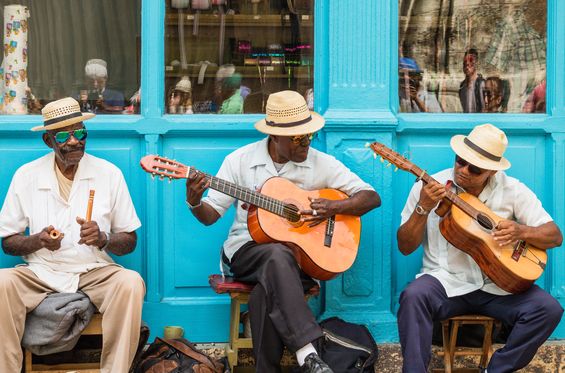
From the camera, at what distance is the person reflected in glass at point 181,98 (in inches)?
219

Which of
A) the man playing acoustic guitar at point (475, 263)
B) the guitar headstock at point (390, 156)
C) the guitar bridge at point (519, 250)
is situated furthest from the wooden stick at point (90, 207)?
the guitar bridge at point (519, 250)

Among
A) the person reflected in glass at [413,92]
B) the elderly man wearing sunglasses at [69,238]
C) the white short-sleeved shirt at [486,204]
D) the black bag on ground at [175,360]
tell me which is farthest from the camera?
the person reflected in glass at [413,92]

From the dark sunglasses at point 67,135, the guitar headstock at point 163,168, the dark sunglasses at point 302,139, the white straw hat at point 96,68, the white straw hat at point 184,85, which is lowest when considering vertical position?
the guitar headstock at point 163,168

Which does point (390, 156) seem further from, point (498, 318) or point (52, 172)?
point (52, 172)

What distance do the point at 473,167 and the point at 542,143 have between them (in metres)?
0.88

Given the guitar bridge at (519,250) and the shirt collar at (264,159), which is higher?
the shirt collar at (264,159)

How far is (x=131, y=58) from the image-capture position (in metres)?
5.59

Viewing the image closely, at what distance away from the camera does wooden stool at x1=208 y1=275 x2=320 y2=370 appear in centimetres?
485

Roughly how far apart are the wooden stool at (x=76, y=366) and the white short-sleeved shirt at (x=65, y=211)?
202 mm

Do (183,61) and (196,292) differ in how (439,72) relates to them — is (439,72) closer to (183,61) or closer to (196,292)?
(183,61)

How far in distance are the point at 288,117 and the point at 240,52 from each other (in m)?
0.91

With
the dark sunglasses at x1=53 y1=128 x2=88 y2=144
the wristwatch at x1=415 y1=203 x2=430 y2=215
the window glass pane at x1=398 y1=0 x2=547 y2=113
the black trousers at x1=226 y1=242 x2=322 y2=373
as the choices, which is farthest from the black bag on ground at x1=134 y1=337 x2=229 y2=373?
the window glass pane at x1=398 y1=0 x2=547 y2=113

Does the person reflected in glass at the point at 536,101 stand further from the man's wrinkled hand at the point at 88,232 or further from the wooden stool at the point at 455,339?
the man's wrinkled hand at the point at 88,232

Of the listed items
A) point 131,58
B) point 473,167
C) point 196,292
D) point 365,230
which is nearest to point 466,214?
point 473,167
